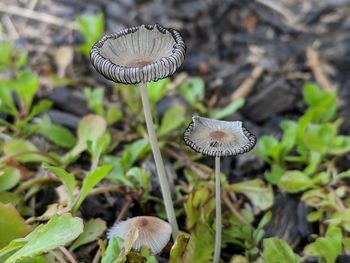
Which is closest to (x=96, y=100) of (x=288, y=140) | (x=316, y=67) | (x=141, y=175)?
(x=141, y=175)

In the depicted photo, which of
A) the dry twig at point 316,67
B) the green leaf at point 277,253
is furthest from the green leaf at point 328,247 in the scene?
the dry twig at point 316,67

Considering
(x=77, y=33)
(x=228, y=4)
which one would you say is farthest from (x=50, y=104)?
(x=228, y=4)

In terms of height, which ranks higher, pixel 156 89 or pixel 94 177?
pixel 156 89

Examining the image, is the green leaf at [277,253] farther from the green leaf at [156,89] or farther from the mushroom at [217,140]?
the green leaf at [156,89]

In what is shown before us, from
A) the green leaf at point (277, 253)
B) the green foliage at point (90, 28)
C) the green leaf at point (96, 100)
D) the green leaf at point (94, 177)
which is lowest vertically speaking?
the green leaf at point (277, 253)

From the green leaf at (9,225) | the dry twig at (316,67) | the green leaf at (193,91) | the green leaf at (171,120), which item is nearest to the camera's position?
the green leaf at (9,225)

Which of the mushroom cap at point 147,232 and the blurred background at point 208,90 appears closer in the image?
the mushroom cap at point 147,232

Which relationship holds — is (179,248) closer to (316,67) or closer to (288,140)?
(288,140)

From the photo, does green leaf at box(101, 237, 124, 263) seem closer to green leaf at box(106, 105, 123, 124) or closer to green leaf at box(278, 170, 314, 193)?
green leaf at box(278, 170, 314, 193)
